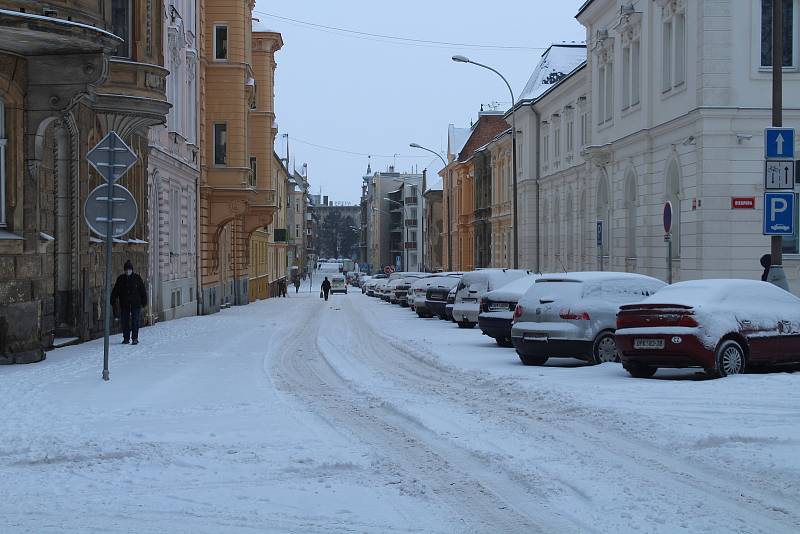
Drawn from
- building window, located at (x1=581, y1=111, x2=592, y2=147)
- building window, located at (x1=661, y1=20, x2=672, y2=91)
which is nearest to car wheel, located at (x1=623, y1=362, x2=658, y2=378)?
building window, located at (x1=661, y1=20, x2=672, y2=91)

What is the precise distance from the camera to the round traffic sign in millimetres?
14352

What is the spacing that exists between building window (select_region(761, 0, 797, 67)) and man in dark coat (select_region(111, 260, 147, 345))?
15.7 meters

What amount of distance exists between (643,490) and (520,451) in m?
1.78

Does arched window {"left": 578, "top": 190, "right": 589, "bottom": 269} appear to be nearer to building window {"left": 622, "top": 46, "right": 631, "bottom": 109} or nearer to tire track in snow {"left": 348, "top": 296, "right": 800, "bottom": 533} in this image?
building window {"left": 622, "top": 46, "right": 631, "bottom": 109}

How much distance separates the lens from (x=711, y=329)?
1443 cm

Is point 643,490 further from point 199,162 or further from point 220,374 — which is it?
point 199,162

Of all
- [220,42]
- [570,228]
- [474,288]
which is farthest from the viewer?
[570,228]

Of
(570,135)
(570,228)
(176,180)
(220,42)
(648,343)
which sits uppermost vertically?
(220,42)

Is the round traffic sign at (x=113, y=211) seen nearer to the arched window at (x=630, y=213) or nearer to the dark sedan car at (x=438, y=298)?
the dark sedan car at (x=438, y=298)

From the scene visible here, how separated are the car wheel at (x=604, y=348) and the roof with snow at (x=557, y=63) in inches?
1673

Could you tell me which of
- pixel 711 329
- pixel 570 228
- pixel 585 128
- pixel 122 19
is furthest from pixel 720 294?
pixel 570 228

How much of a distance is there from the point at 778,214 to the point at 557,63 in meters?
44.1

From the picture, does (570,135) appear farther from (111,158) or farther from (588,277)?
(111,158)

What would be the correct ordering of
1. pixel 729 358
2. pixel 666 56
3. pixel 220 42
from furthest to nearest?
pixel 220 42, pixel 666 56, pixel 729 358
